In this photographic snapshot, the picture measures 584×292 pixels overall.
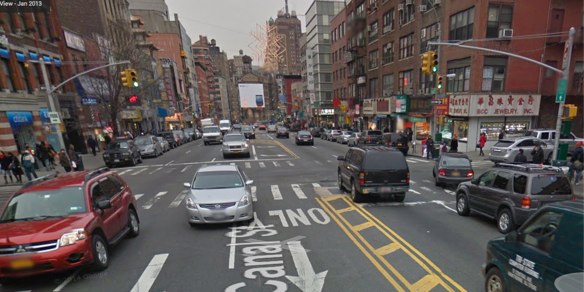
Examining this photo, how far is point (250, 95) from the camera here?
4995 inches

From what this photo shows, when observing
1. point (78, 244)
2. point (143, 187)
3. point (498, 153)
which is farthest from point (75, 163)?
point (498, 153)

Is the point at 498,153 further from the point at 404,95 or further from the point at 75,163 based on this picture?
the point at 75,163

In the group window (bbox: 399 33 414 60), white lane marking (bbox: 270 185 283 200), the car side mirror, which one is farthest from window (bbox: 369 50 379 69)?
the car side mirror

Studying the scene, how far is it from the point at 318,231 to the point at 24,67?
2664 cm

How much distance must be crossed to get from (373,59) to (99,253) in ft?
137

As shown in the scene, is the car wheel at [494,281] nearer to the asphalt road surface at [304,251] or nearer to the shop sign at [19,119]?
the asphalt road surface at [304,251]

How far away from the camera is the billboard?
123 meters

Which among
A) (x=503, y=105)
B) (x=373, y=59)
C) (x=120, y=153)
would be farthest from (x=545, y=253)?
(x=373, y=59)

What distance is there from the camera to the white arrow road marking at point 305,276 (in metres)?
5.13

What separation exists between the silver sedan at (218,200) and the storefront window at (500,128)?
2288 centimetres

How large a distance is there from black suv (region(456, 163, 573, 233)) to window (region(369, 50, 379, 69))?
1383 inches

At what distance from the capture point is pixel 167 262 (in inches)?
243

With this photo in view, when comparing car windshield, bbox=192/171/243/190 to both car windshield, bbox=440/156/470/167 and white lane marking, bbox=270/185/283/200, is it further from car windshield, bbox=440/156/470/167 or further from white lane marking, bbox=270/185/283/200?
car windshield, bbox=440/156/470/167

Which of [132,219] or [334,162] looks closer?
[132,219]
